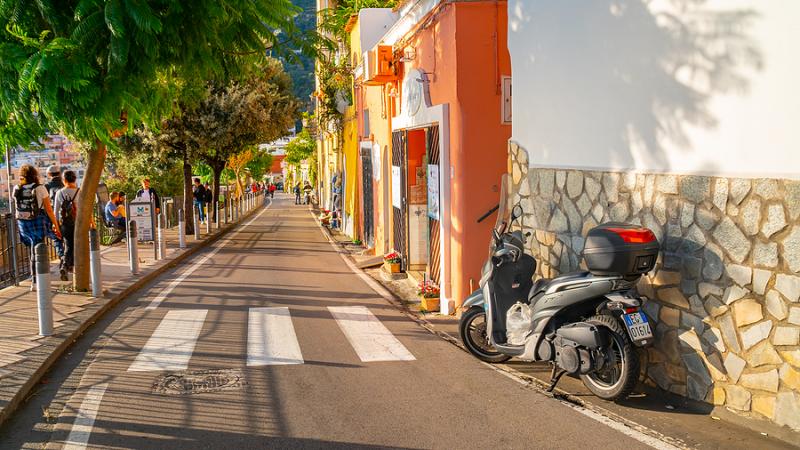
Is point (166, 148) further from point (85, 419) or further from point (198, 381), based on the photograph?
point (85, 419)

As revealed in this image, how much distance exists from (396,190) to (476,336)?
313 inches

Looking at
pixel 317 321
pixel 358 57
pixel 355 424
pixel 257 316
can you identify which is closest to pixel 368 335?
pixel 317 321

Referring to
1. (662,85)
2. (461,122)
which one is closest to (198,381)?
(662,85)

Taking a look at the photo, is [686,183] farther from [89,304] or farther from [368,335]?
[89,304]

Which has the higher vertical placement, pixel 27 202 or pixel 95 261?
pixel 27 202

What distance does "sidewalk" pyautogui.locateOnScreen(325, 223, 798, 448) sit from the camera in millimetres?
5113

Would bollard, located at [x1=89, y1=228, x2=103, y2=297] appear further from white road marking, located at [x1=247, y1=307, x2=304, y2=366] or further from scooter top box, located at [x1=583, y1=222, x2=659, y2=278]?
scooter top box, located at [x1=583, y1=222, x2=659, y2=278]

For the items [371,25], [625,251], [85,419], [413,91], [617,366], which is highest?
[371,25]

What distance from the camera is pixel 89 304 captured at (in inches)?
425

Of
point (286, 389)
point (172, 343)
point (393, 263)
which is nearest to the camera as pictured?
point (286, 389)

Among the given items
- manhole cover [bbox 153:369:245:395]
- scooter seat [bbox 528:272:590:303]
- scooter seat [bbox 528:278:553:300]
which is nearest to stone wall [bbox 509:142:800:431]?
scooter seat [bbox 528:272:590:303]

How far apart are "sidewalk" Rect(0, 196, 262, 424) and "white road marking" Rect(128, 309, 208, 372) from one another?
0.92m

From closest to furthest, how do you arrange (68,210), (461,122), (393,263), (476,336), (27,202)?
(476,336) → (461,122) → (27,202) → (68,210) → (393,263)

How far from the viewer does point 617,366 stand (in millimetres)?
6012
